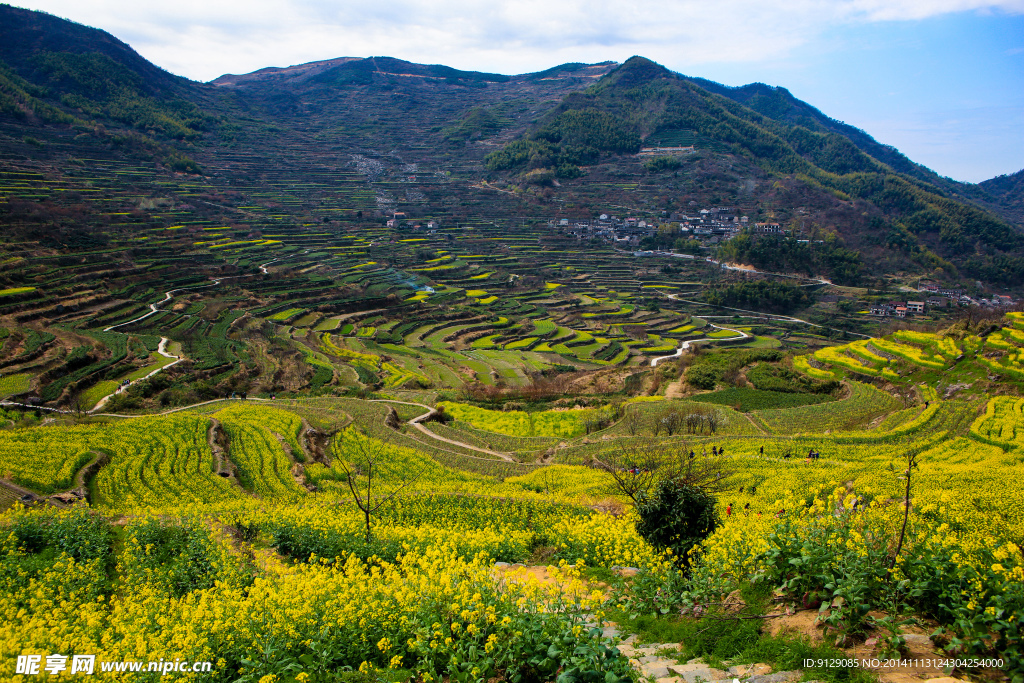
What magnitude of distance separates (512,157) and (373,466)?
11627 centimetres

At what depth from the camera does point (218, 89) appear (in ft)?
529

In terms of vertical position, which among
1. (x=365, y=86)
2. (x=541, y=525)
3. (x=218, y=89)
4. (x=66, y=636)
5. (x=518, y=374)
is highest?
(x=365, y=86)

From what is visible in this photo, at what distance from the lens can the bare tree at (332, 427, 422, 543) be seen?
52.7ft

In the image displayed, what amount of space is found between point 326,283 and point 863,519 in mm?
61316

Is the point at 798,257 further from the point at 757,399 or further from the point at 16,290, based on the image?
the point at 16,290

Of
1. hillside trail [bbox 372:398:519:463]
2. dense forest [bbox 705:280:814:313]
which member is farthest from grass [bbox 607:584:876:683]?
dense forest [bbox 705:280:814:313]

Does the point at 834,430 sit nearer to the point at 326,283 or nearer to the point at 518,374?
the point at 518,374

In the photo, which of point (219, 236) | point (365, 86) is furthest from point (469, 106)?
point (219, 236)

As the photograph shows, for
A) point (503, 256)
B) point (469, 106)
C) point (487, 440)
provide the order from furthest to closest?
A: point (469, 106), point (503, 256), point (487, 440)

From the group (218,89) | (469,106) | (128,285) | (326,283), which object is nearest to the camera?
(128,285)

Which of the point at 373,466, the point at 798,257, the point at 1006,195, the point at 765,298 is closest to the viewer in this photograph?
the point at 373,466

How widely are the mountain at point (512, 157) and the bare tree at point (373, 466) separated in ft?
195

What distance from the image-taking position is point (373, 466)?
65.5 feet

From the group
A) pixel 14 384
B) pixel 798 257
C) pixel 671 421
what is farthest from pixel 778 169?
pixel 14 384
